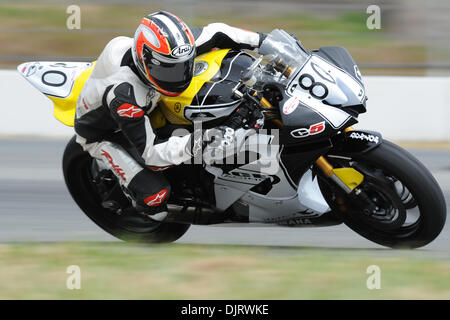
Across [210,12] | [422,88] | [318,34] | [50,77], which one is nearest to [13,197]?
→ [50,77]

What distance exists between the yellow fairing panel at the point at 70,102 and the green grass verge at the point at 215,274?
0.85 m

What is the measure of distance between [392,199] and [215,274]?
112cm

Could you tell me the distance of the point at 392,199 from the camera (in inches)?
183

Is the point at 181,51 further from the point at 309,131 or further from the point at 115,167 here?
the point at 115,167

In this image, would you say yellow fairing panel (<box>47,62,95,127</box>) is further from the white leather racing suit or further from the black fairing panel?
the black fairing panel

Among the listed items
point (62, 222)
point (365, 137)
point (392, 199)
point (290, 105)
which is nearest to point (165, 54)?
point (290, 105)

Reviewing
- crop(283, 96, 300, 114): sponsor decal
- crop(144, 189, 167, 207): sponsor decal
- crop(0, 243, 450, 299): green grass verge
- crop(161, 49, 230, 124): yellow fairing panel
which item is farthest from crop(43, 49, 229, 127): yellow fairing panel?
crop(0, 243, 450, 299): green grass verge

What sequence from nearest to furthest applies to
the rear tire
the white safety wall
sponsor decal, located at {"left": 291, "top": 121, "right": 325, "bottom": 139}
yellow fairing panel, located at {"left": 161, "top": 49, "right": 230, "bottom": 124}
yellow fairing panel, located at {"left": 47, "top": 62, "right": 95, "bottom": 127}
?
sponsor decal, located at {"left": 291, "top": 121, "right": 325, "bottom": 139} → yellow fairing panel, located at {"left": 161, "top": 49, "right": 230, "bottom": 124} → yellow fairing panel, located at {"left": 47, "top": 62, "right": 95, "bottom": 127} → the rear tire → the white safety wall

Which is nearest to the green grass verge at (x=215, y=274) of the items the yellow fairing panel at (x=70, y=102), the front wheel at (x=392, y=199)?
the front wheel at (x=392, y=199)

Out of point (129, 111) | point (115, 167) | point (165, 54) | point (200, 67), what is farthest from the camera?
point (115, 167)

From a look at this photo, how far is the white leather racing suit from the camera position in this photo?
4602 millimetres

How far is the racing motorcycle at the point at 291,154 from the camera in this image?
4520 millimetres

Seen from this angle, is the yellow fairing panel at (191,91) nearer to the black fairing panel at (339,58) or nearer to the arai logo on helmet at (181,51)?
the arai logo on helmet at (181,51)

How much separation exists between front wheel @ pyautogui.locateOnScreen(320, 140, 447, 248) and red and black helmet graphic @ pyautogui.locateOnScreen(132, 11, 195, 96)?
1.00 m
